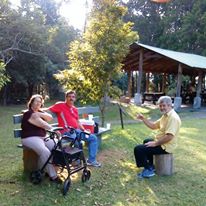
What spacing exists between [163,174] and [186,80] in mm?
26424

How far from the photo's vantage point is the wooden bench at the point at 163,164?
210 inches

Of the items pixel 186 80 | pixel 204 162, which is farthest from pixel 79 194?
pixel 186 80

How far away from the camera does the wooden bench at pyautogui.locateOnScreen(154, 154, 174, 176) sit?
5332 mm

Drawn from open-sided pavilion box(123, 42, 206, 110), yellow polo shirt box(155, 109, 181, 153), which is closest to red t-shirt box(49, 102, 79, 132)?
yellow polo shirt box(155, 109, 181, 153)

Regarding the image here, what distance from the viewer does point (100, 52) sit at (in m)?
8.47

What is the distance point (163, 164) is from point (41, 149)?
2.07 m

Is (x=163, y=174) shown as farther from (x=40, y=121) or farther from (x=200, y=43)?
(x=200, y=43)

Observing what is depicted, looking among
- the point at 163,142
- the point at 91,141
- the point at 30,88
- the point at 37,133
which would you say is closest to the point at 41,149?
the point at 37,133

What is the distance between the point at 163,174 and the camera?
5.39 m

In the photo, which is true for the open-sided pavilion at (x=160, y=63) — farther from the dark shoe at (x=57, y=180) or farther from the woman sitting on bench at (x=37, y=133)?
the dark shoe at (x=57, y=180)

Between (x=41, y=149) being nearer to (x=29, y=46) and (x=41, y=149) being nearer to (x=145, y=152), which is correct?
(x=145, y=152)

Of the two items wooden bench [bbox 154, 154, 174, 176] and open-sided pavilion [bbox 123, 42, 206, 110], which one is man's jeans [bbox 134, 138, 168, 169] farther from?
open-sided pavilion [bbox 123, 42, 206, 110]

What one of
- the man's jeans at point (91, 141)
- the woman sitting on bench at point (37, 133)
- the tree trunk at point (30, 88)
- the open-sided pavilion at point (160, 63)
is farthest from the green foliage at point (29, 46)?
the woman sitting on bench at point (37, 133)

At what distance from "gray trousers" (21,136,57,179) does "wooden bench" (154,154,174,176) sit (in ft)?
5.79
